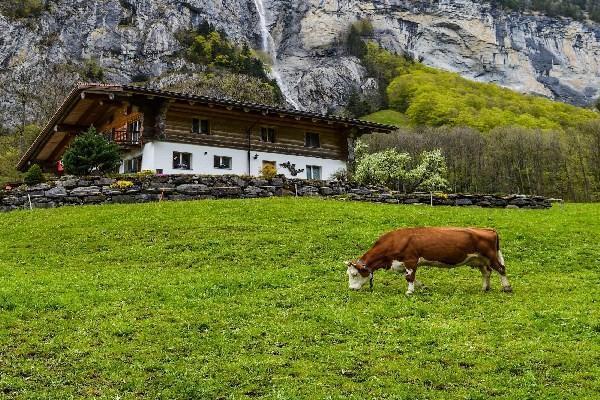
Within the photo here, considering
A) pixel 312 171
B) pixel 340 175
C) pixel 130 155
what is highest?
pixel 130 155

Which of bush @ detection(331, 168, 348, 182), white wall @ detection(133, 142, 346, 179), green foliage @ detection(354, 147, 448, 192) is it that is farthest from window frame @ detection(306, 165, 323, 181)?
green foliage @ detection(354, 147, 448, 192)

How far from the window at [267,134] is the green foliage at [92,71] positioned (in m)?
85.7

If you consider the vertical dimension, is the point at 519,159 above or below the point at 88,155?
above

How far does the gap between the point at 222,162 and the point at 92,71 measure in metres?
96.0

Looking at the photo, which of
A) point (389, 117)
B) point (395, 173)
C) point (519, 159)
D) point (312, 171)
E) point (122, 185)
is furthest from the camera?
point (389, 117)

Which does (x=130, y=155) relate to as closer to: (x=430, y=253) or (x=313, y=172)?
(x=313, y=172)

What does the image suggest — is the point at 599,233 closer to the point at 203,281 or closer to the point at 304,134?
the point at 203,281

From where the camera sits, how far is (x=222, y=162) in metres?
48.7

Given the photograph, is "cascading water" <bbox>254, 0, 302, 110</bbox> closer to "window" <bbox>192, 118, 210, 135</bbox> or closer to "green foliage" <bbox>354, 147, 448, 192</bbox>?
"green foliage" <bbox>354, 147, 448, 192</bbox>

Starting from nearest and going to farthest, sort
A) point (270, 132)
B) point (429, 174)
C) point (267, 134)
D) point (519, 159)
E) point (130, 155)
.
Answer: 1. point (130, 155)
2. point (267, 134)
3. point (270, 132)
4. point (429, 174)
5. point (519, 159)

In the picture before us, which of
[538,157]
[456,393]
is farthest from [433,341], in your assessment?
[538,157]

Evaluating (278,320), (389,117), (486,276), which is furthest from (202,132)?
(389,117)

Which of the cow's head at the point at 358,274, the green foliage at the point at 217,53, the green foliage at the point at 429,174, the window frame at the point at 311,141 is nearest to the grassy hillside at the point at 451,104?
the green foliage at the point at 217,53

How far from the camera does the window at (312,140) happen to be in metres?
53.1
